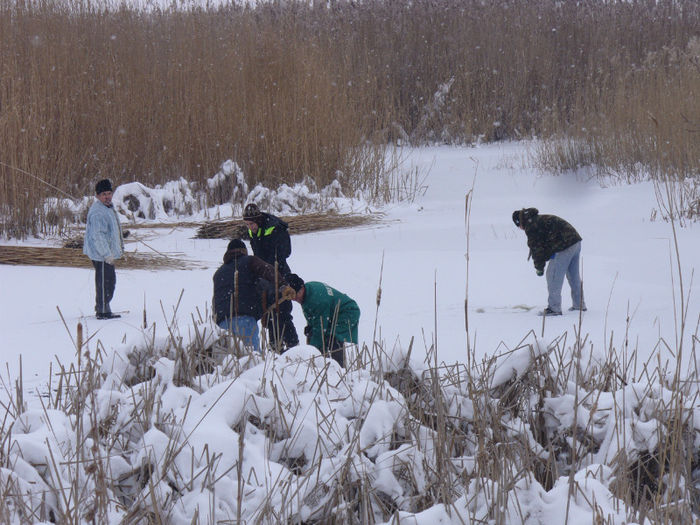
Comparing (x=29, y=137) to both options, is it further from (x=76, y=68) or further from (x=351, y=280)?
(x=351, y=280)

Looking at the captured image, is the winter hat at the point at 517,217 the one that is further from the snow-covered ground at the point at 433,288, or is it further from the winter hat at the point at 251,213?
the winter hat at the point at 251,213

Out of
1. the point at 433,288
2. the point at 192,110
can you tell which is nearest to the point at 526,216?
the point at 433,288

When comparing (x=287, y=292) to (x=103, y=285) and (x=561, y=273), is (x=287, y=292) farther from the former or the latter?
(x=561, y=273)

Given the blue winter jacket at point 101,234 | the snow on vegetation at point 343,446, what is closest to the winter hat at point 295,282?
the snow on vegetation at point 343,446

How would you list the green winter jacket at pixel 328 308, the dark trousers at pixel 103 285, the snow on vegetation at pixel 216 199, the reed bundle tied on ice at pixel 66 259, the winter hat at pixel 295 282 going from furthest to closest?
the snow on vegetation at pixel 216 199, the reed bundle tied on ice at pixel 66 259, the dark trousers at pixel 103 285, the green winter jacket at pixel 328 308, the winter hat at pixel 295 282

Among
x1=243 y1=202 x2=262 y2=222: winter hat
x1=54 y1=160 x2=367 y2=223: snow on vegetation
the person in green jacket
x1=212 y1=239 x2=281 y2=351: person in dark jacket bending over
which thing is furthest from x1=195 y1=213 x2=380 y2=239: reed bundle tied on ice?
the person in green jacket

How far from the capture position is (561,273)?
697cm

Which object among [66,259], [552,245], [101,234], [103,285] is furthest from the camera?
[66,259]

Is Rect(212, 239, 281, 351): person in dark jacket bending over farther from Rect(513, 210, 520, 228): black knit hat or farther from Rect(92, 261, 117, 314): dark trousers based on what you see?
Rect(513, 210, 520, 228): black knit hat

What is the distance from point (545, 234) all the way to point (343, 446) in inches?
193

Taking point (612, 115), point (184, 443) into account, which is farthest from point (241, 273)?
point (612, 115)

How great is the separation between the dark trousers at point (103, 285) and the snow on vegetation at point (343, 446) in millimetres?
3497

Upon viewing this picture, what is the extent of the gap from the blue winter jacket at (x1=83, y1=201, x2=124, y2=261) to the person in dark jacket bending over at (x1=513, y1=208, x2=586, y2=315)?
3396 mm

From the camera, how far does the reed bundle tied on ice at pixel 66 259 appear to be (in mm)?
8609
